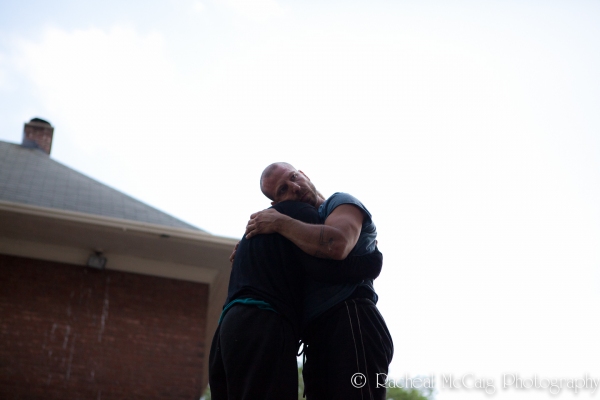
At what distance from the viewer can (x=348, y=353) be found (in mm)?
2691

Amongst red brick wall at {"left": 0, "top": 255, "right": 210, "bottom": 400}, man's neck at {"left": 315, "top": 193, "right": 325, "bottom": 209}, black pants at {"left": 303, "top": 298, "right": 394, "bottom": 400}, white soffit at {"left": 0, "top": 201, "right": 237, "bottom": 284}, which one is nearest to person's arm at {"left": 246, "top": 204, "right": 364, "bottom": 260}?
black pants at {"left": 303, "top": 298, "right": 394, "bottom": 400}

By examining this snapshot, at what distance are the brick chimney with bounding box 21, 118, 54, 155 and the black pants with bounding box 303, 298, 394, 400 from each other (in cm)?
1121

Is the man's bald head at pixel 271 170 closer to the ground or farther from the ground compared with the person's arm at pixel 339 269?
farther from the ground

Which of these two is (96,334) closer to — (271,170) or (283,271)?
(271,170)

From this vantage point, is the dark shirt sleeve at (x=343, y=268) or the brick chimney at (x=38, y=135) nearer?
the dark shirt sleeve at (x=343, y=268)

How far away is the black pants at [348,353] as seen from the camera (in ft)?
8.64

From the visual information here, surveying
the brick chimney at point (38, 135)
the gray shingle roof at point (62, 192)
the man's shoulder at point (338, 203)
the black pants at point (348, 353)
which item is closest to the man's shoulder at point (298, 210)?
the man's shoulder at point (338, 203)

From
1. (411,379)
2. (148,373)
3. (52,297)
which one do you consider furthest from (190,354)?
(411,379)

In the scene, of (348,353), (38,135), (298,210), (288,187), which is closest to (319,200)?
(288,187)

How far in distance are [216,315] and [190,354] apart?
2.00m

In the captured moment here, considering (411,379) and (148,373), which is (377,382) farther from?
(148,373)

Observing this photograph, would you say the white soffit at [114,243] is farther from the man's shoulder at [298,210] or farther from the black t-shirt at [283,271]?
the black t-shirt at [283,271]

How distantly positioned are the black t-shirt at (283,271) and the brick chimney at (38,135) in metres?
11.0

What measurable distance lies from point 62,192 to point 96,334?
7.63 ft
